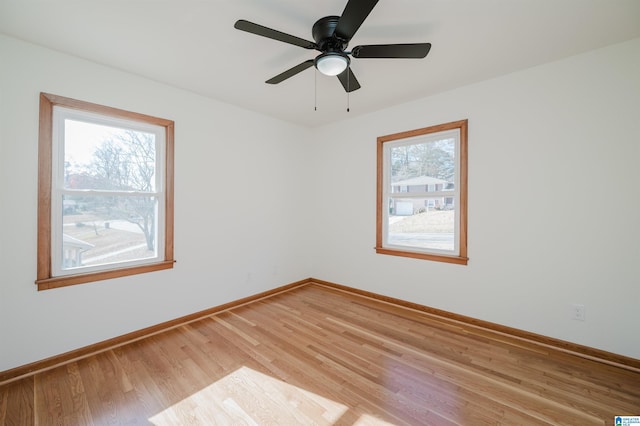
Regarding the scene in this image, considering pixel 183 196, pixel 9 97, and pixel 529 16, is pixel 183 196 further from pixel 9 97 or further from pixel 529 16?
pixel 529 16

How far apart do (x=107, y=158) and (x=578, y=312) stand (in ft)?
15.1

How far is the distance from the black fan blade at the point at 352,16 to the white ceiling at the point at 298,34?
23cm

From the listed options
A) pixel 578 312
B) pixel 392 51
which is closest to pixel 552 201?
pixel 578 312

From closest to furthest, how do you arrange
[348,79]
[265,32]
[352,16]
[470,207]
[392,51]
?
1. [352,16]
2. [265,32]
3. [392,51]
4. [348,79]
5. [470,207]

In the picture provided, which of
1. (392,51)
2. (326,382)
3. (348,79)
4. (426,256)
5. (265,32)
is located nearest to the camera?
(265,32)

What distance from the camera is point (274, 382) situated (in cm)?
202

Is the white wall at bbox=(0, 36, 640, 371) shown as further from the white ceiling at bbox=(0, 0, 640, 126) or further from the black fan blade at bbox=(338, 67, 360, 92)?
the black fan blade at bbox=(338, 67, 360, 92)

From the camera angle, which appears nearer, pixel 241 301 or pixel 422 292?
pixel 422 292

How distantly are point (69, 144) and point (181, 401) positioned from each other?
7.77 ft

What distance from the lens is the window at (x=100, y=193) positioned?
2250 mm

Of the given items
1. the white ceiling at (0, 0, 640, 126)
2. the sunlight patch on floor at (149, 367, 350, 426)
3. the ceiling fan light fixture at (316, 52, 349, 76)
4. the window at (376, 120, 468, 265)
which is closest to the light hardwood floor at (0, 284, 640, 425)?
the sunlight patch on floor at (149, 367, 350, 426)

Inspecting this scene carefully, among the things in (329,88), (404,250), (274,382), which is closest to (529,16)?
(329,88)

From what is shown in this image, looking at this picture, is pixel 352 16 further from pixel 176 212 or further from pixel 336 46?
pixel 176 212

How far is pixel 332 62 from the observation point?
71.6 inches
